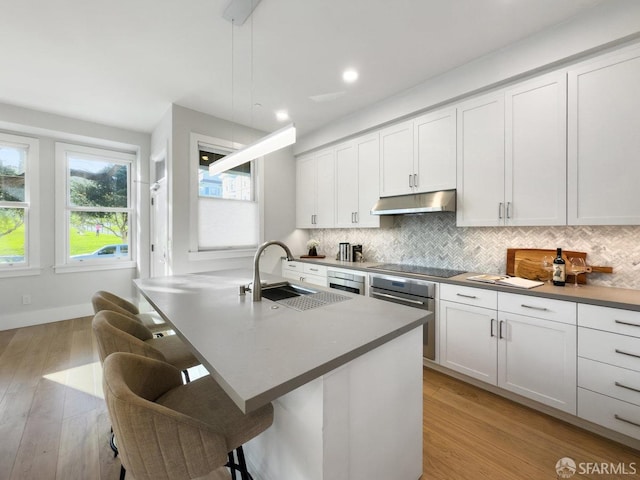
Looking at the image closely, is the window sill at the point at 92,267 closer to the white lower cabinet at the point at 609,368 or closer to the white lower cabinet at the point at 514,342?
the white lower cabinet at the point at 514,342

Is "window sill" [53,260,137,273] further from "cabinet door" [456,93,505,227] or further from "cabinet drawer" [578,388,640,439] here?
"cabinet drawer" [578,388,640,439]

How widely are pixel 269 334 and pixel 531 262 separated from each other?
2.39 metres

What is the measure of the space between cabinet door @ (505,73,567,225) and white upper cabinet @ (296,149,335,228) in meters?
2.24

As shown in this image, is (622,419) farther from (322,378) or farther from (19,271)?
(19,271)

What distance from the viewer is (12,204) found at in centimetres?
368

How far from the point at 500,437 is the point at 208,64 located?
3865 millimetres

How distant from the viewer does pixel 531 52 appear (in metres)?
2.21

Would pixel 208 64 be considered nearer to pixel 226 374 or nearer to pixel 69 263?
pixel 226 374

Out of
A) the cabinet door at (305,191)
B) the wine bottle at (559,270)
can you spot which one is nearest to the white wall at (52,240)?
the cabinet door at (305,191)

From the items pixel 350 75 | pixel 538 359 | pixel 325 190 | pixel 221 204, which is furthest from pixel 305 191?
pixel 538 359

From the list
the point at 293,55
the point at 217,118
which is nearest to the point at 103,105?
the point at 217,118

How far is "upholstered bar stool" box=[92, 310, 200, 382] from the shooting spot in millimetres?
1258

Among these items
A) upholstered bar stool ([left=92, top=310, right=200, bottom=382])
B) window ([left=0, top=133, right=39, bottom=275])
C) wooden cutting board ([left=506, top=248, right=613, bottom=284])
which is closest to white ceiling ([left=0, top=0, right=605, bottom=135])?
window ([left=0, top=133, right=39, bottom=275])

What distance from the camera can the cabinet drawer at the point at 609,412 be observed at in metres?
1.65
